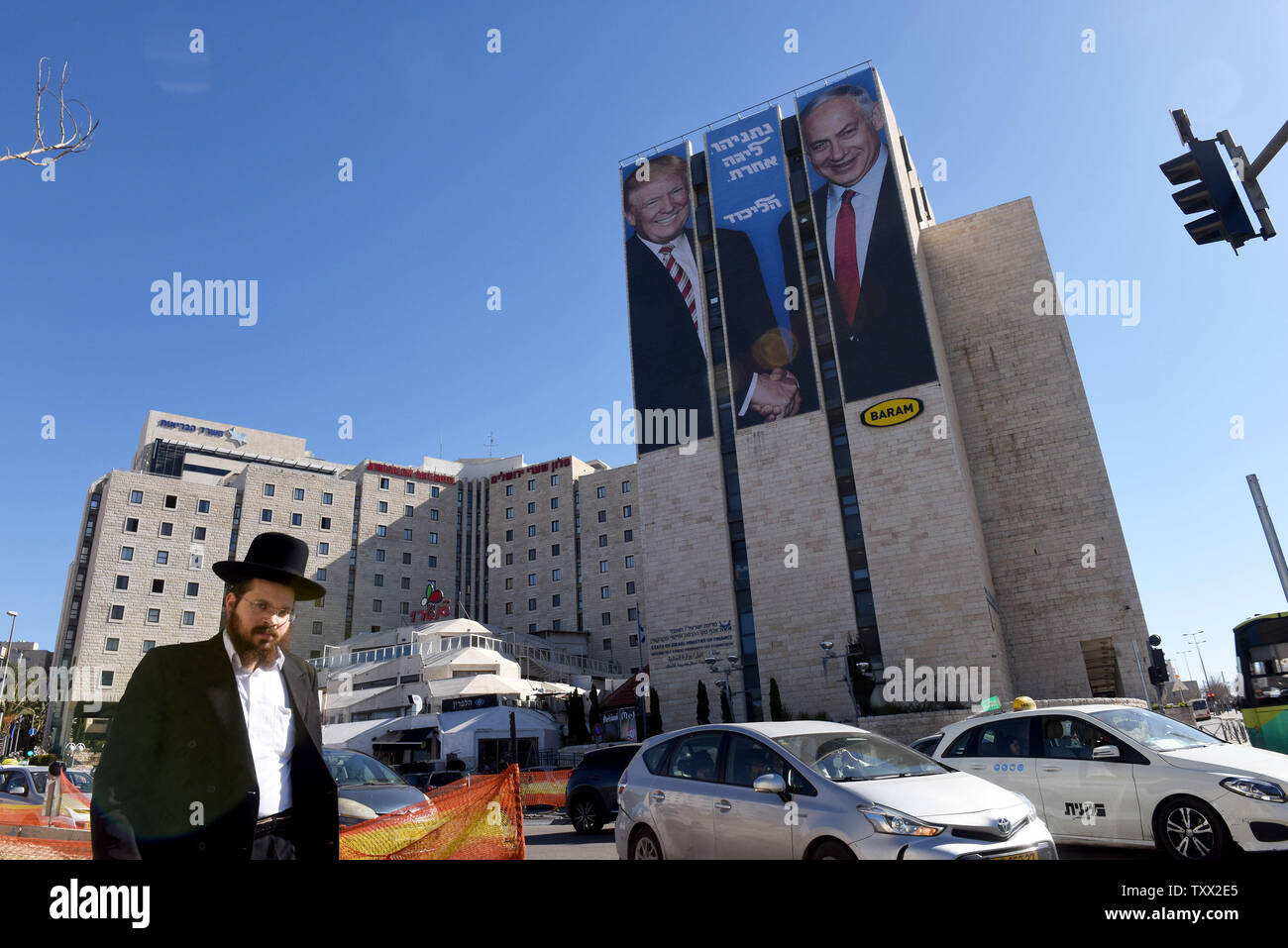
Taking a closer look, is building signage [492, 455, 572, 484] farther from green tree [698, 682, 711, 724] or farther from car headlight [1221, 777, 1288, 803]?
car headlight [1221, 777, 1288, 803]

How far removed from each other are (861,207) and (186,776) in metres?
39.5

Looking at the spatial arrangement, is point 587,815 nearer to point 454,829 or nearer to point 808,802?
point 454,829

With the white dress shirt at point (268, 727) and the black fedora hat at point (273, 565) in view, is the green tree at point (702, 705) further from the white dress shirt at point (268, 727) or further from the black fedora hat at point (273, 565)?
the black fedora hat at point (273, 565)

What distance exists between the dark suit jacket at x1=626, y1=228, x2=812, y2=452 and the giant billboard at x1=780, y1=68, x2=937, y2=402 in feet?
7.70

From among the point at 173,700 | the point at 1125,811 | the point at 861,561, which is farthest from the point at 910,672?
the point at 173,700

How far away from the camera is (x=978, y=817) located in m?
5.38

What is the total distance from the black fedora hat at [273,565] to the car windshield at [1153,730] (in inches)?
322

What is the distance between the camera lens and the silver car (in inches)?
207

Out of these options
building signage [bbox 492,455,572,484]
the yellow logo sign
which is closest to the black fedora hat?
the yellow logo sign

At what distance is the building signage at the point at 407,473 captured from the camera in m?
74.9

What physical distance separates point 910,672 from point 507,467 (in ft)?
195

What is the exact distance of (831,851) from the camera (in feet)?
17.8

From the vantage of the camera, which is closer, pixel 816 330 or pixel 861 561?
pixel 861 561
